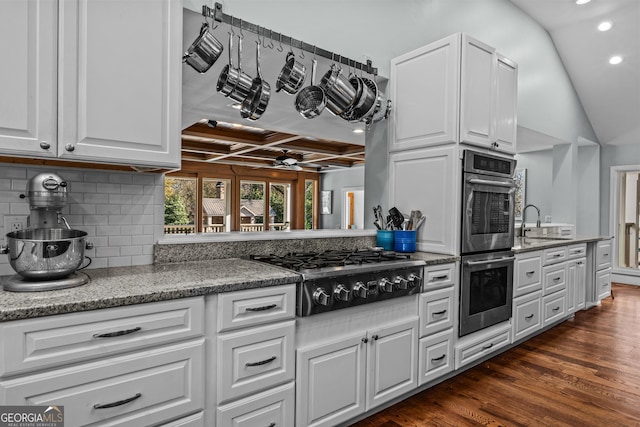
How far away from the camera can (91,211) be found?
1.84m

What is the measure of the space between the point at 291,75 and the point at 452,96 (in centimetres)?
112

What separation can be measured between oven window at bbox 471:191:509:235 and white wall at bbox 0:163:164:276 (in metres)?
2.05

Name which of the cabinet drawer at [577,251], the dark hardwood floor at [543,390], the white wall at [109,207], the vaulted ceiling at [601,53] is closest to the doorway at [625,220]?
the vaulted ceiling at [601,53]

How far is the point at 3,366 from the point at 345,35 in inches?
101

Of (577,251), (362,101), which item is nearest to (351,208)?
(577,251)

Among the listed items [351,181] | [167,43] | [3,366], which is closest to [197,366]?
[3,366]

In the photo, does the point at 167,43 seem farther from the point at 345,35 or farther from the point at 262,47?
the point at 345,35

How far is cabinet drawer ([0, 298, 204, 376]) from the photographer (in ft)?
3.72

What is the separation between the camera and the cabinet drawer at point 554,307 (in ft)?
11.7

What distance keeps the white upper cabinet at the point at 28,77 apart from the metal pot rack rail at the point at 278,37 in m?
0.79

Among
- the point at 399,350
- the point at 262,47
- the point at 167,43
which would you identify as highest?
the point at 262,47

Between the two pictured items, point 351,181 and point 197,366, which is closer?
point 197,366

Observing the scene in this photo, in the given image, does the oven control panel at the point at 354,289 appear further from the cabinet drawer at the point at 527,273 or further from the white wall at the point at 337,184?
the white wall at the point at 337,184

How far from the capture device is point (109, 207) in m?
1.89
